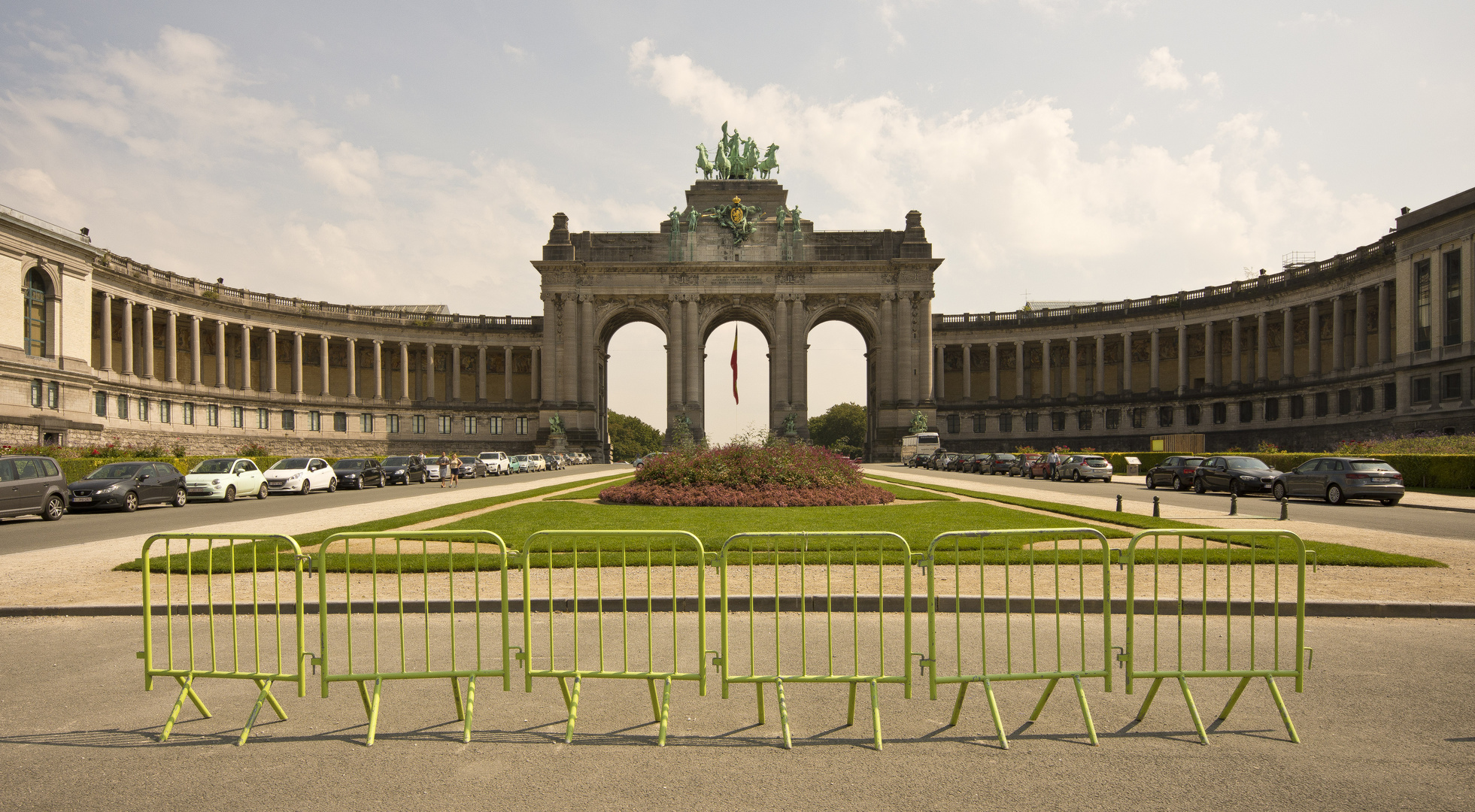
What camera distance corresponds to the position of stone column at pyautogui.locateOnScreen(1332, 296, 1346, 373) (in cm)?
6169

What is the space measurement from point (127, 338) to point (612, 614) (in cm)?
6629

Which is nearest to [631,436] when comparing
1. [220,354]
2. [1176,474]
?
[220,354]

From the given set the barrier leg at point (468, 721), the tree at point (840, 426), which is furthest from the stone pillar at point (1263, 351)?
the barrier leg at point (468, 721)

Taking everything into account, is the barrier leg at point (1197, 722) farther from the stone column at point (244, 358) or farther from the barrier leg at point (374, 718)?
the stone column at point (244, 358)

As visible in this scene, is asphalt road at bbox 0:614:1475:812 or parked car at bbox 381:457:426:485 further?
parked car at bbox 381:457:426:485

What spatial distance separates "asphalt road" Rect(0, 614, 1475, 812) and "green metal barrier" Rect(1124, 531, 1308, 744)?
0.86ft

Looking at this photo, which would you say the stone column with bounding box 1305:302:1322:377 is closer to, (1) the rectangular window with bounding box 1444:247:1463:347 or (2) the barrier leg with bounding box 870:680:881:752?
(1) the rectangular window with bounding box 1444:247:1463:347

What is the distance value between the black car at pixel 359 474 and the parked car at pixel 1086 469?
34.8m

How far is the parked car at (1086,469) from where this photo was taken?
40.4m

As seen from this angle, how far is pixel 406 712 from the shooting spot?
238 inches

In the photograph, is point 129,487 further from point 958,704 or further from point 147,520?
point 958,704

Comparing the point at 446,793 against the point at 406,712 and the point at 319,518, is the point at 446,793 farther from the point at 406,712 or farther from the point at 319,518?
the point at 319,518

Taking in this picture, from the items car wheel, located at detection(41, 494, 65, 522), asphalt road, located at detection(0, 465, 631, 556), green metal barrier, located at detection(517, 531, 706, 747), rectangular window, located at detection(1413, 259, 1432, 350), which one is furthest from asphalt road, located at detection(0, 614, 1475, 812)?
rectangular window, located at detection(1413, 259, 1432, 350)

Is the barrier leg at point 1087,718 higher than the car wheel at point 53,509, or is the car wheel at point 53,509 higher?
the barrier leg at point 1087,718
